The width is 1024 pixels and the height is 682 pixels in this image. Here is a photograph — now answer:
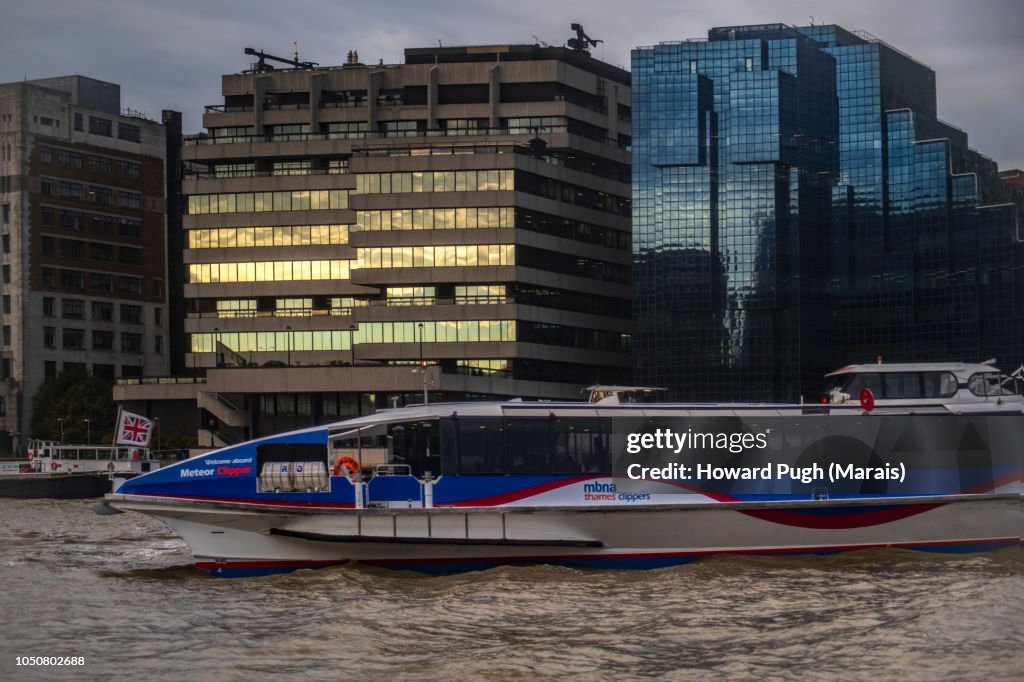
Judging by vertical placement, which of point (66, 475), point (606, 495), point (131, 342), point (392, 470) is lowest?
point (66, 475)

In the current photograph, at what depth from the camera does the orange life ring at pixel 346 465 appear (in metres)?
31.8

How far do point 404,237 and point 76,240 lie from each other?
40.5 m

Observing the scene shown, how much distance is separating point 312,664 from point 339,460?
10.2 m

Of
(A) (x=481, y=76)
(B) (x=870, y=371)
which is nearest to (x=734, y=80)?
(A) (x=481, y=76)

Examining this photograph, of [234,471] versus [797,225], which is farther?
[797,225]

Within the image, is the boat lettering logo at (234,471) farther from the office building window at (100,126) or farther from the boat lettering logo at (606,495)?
the office building window at (100,126)

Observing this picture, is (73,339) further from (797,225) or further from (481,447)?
(481,447)

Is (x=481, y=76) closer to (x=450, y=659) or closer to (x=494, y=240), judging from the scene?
(x=494, y=240)

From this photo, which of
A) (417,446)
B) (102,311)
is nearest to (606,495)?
(417,446)

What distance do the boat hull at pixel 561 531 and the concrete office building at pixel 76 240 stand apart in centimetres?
Result: 9346

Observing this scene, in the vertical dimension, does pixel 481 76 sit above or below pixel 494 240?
above

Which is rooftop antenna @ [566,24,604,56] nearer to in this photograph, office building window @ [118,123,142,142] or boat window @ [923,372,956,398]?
office building window @ [118,123,142,142]

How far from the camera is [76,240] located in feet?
406

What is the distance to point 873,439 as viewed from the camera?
110ft
